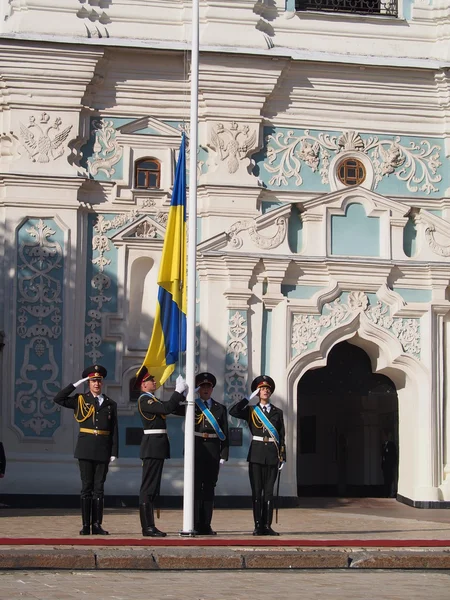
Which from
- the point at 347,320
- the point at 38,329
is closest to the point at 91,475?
the point at 38,329

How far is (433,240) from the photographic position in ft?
70.9

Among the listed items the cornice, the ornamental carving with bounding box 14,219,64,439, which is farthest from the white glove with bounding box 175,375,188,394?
the cornice

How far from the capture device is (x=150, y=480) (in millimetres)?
14594

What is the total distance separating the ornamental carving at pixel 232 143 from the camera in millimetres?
21547

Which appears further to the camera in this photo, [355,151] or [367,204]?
[355,151]

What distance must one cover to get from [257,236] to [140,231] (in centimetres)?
184

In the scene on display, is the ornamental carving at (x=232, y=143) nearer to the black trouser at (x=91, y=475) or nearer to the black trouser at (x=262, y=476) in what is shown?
the black trouser at (x=262, y=476)

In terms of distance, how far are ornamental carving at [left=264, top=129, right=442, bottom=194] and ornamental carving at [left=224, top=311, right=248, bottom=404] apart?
243 centimetres

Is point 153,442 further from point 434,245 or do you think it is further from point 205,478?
point 434,245

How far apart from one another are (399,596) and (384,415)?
1635 cm

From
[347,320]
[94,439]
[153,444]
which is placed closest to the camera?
[153,444]

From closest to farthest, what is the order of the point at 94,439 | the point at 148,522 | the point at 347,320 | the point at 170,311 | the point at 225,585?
the point at 225,585
the point at 148,522
the point at 94,439
the point at 170,311
the point at 347,320

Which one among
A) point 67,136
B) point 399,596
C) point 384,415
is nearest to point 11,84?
point 67,136

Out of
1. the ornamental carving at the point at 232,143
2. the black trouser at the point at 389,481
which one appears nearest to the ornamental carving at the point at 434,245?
the ornamental carving at the point at 232,143
